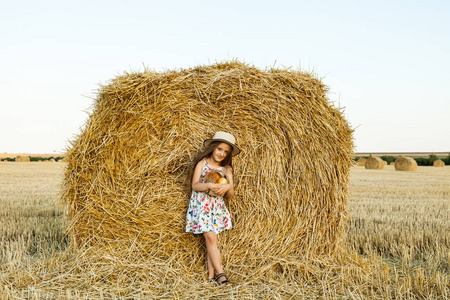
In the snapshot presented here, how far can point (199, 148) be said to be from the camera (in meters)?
→ 3.84

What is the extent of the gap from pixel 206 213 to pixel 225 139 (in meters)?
0.70

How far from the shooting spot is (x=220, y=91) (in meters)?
3.75

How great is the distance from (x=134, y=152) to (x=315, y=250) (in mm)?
2002

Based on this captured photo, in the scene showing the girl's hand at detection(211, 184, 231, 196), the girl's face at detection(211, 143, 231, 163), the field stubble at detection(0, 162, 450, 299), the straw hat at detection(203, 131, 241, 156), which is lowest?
the field stubble at detection(0, 162, 450, 299)

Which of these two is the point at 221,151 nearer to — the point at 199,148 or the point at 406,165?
the point at 199,148

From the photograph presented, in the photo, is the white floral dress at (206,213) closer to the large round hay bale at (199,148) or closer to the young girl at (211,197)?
the young girl at (211,197)

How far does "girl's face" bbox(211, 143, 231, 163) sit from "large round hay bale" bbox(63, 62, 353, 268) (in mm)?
270

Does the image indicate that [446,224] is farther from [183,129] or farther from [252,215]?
[183,129]

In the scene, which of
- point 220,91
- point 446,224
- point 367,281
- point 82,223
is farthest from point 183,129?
point 446,224

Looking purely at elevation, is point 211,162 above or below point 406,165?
above

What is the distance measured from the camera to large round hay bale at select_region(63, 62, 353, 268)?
367cm

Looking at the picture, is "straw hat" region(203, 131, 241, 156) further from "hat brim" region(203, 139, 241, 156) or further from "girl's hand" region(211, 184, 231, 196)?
"girl's hand" region(211, 184, 231, 196)

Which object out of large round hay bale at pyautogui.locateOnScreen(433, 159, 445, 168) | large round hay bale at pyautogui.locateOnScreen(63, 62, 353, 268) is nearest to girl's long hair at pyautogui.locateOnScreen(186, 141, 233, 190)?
large round hay bale at pyautogui.locateOnScreen(63, 62, 353, 268)

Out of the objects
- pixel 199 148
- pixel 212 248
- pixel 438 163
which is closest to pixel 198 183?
pixel 199 148
